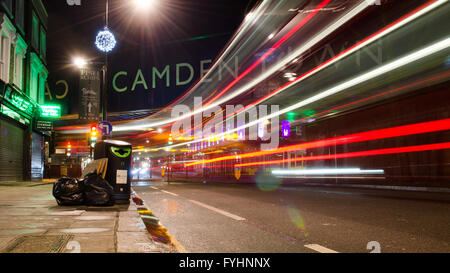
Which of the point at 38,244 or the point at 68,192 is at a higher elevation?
the point at 68,192

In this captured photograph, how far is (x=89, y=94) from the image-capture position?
1438 cm

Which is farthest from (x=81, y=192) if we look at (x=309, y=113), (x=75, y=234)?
(x=309, y=113)

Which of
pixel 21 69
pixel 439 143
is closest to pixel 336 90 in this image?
pixel 439 143

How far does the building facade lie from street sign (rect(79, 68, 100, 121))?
5.00 m

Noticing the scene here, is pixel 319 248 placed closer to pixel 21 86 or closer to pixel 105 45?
→ pixel 105 45

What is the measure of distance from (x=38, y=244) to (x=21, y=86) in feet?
67.5

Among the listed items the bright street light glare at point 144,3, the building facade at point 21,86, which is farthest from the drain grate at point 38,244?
the building facade at point 21,86

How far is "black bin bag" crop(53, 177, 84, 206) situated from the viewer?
7465mm

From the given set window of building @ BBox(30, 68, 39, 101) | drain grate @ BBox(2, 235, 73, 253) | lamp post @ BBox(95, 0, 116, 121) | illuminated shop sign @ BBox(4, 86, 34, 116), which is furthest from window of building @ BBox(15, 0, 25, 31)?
drain grate @ BBox(2, 235, 73, 253)

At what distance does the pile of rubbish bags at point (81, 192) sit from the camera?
7.46 meters

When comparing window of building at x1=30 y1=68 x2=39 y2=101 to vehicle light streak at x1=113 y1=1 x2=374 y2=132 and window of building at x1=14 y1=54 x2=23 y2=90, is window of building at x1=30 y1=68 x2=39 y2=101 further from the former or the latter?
A: vehicle light streak at x1=113 y1=1 x2=374 y2=132

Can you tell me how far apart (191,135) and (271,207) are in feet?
56.1

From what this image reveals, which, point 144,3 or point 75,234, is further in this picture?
point 144,3
